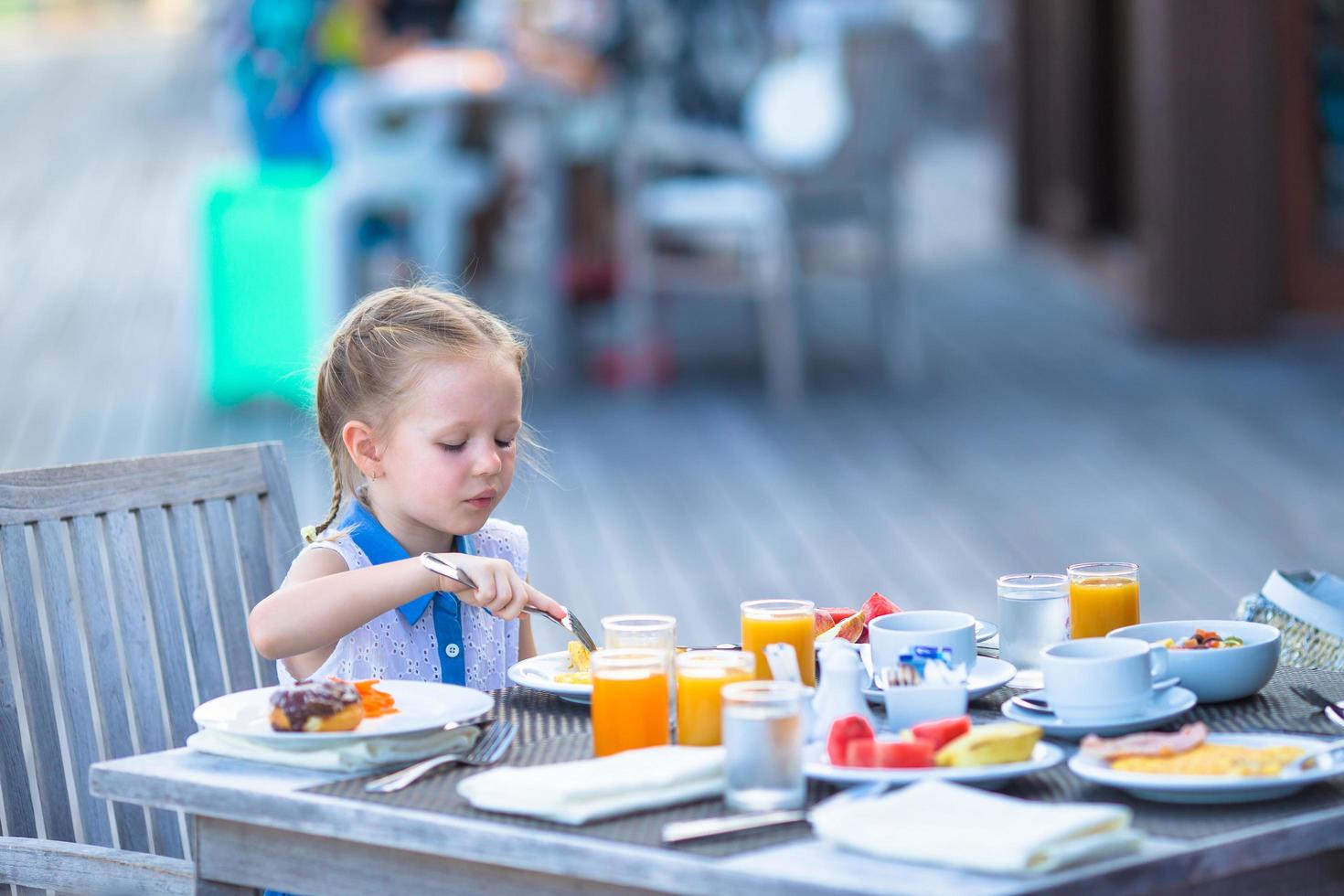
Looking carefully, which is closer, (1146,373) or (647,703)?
(647,703)

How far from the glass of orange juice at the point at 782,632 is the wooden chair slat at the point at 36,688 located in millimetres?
695

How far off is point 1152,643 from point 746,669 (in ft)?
1.29

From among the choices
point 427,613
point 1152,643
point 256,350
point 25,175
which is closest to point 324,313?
point 256,350

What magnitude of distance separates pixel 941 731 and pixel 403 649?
67 centimetres

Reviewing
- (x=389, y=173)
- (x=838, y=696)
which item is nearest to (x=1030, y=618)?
(x=838, y=696)

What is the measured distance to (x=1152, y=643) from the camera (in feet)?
5.19

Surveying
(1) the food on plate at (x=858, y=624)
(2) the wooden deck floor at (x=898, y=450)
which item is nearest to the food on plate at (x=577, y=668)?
(1) the food on plate at (x=858, y=624)

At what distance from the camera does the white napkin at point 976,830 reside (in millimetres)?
1088

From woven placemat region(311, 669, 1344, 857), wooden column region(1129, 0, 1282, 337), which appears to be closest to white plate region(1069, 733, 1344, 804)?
woven placemat region(311, 669, 1344, 857)

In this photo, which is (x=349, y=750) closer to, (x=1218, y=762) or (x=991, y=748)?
(x=991, y=748)

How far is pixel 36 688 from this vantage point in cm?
180

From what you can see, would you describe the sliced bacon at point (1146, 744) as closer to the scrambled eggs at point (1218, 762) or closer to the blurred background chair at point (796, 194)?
the scrambled eggs at point (1218, 762)

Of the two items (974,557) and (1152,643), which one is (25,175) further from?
(1152,643)

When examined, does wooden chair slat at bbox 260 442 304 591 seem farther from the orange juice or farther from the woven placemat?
the orange juice
